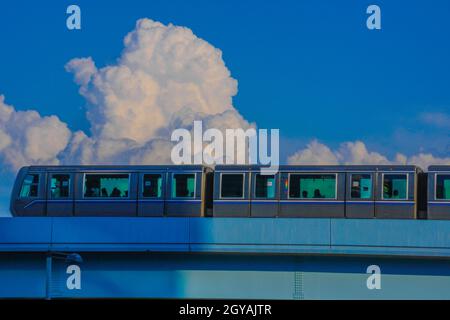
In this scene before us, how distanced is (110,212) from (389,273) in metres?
10.8

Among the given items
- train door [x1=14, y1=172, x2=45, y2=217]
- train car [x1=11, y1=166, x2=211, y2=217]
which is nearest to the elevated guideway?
train car [x1=11, y1=166, x2=211, y2=217]

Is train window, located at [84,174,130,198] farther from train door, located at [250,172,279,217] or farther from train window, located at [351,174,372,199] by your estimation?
train window, located at [351,174,372,199]

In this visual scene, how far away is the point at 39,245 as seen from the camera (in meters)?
26.4

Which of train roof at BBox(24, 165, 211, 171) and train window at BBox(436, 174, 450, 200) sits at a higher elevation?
train roof at BBox(24, 165, 211, 171)

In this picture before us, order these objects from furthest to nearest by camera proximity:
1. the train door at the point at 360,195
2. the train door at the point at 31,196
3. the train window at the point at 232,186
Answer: the train door at the point at 31,196 < the train window at the point at 232,186 < the train door at the point at 360,195

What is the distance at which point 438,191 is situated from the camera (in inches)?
1224

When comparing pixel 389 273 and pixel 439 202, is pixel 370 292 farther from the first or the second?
pixel 439 202

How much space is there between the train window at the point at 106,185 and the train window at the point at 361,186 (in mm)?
7523

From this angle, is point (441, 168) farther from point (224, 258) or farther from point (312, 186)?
point (224, 258)

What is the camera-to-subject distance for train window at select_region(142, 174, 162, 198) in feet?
107

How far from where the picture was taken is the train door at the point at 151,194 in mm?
32375

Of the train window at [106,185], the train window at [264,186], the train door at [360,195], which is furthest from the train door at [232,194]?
the train door at [360,195]

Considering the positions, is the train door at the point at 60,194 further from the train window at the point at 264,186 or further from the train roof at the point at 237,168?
the train window at the point at 264,186

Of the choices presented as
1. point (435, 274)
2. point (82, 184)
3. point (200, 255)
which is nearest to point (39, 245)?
point (200, 255)
